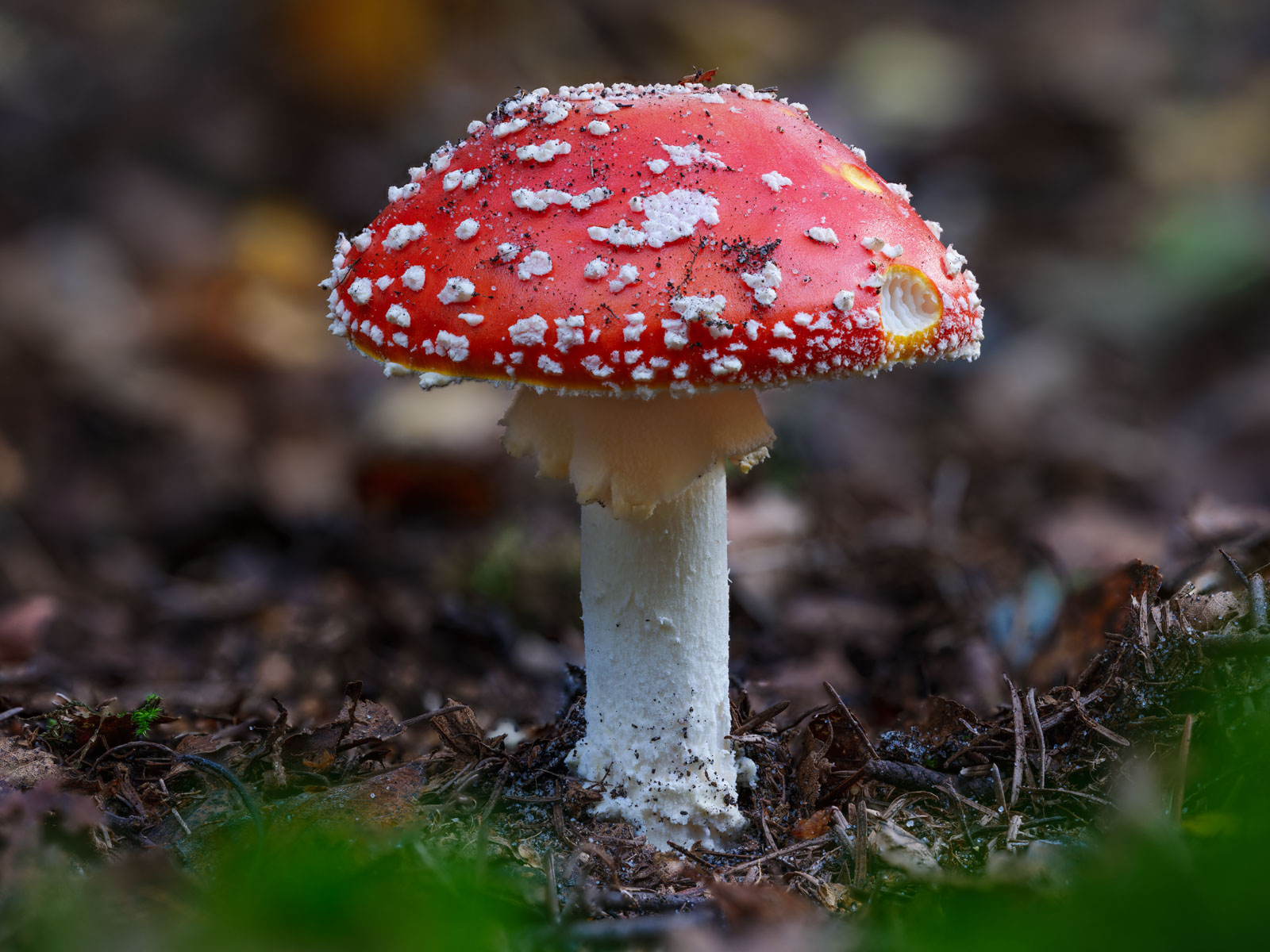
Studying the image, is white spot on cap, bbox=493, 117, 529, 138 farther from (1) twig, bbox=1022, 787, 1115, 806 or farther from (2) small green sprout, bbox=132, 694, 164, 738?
(1) twig, bbox=1022, 787, 1115, 806

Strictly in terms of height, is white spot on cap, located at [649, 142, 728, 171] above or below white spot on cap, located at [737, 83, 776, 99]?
below

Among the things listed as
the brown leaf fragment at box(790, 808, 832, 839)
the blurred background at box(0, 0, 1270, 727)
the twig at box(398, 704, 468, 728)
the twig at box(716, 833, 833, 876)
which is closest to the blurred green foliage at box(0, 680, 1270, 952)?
the twig at box(716, 833, 833, 876)

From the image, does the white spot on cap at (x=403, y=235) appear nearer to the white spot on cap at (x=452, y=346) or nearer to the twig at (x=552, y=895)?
the white spot on cap at (x=452, y=346)

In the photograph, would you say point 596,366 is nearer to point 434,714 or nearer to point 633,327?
point 633,327

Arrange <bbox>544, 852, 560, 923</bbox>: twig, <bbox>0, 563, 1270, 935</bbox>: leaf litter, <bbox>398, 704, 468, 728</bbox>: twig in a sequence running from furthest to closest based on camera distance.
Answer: <bbox>398, 704, 468, 728</bbox>: twig < <bbox>0, 563, 1270, 935</bbox>: leaf litter < <bbox>544, 852, 560, 923</bbox>: twig

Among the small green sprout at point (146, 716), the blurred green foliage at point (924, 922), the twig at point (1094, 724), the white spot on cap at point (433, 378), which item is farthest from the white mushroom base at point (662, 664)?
the blurred green foliage at point (924, 922)

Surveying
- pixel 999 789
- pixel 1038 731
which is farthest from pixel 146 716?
pixel 1038 731

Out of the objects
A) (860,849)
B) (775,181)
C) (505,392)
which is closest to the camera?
(775,181)
